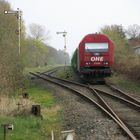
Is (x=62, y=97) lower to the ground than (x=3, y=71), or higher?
lower

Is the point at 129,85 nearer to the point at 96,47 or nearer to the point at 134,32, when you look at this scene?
the point at 96,47

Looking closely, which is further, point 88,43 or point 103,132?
point 88,43

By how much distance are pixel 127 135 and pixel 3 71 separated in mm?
8137

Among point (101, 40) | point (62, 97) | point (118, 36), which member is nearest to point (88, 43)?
point (101, 40)

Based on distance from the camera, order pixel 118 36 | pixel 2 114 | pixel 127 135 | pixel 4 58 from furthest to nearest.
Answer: pixel 118 36
pixel 4 58
pixel 2 114
pixel 127 135

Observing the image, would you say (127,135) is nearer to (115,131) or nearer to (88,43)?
(115,131)

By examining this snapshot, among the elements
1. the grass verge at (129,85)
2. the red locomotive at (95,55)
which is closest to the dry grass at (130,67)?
the grass verge at (129,85)

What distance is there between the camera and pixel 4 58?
1972 centimetres

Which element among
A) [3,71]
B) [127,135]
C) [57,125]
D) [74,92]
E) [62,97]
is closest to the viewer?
[127,135]

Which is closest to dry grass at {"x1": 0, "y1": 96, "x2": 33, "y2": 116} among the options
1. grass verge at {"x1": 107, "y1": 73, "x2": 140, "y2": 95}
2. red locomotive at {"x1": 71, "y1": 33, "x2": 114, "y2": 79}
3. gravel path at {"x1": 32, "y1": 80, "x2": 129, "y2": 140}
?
gravel path at {"x1": 32, "y1": 80, "x2": 129, "y2": 140}

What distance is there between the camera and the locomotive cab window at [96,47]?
1254 inches

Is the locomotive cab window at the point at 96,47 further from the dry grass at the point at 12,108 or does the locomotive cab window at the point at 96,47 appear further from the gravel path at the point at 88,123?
the dry grass at the point at 12,108

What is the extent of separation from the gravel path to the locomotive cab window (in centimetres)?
1178

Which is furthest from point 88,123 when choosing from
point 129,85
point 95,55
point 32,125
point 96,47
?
point 96,47
